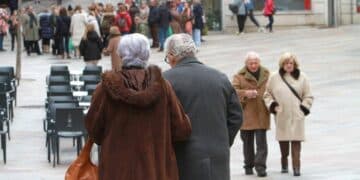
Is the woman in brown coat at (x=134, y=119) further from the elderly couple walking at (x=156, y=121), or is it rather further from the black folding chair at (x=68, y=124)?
the black folding chair at (x=68, y=124)

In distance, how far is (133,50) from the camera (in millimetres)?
5988

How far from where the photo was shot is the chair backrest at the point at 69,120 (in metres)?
14.4

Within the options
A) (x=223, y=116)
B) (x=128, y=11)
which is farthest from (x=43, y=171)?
(x=128, y=11)

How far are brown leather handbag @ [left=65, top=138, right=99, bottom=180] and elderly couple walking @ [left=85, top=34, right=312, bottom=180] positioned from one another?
0.59ft

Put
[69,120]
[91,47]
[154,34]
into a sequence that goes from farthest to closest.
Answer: [154,34] < [91,47] < [69,120]

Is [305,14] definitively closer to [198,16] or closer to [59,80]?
[198,16]

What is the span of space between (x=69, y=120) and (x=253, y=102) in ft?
9.74

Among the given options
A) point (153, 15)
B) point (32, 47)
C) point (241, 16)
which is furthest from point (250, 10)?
point (32, 47)

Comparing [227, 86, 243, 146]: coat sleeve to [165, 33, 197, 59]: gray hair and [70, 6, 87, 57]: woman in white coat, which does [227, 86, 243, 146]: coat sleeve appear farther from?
[70, 6, 87, 57]: woman in white coat

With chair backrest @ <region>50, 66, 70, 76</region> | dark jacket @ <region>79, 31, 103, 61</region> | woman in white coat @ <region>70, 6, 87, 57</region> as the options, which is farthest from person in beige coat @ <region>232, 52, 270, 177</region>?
woman in white coat @ <region>70, 6, 87, 57</region>

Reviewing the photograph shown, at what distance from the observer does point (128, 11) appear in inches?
1395

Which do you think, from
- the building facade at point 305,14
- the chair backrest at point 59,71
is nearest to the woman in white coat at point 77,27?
the building facade at point 305,14

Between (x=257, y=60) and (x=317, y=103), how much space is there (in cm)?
881

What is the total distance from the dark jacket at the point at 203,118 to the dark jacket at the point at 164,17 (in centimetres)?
2811
